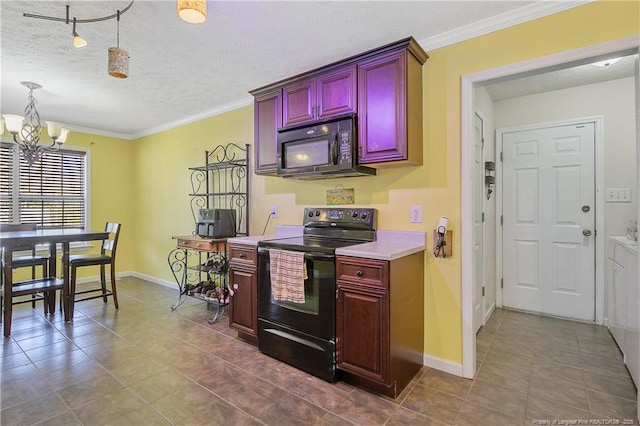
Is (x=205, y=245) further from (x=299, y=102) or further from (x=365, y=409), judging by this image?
(x=365, y=409)

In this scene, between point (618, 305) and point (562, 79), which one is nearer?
point (618, 305)

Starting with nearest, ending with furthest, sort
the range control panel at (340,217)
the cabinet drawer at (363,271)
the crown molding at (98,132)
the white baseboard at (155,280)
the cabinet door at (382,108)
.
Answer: the cabinet drawer at (363,271) → the cabinet door at (382,108) → the range control panel at (340,217) → the white baseboard at (155,280) → the crown molding at (98,132)

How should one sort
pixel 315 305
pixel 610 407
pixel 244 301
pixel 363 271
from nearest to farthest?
pixel 610 407, pixel 363 271, pixel 315 305, pixel 244 301

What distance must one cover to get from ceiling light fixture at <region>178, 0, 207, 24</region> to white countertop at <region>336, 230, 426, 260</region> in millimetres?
1471

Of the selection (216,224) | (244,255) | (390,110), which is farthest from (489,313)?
(216,224)

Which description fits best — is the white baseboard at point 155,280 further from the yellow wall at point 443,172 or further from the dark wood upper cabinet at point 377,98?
the dark wood upper cabinet at point 377,98

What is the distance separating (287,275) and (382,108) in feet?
4.55

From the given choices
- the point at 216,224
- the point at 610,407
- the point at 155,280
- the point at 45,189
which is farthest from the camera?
the point at 155,280

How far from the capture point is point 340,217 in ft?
9.24

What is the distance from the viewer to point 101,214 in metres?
5.20

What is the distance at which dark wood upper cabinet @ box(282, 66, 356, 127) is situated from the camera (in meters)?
2.47

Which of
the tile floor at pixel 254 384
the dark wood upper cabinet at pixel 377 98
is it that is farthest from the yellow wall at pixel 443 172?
the tile floor at pixel 254 384

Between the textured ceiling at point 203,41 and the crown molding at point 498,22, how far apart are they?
0.08 feet

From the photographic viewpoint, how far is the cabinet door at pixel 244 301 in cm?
267
